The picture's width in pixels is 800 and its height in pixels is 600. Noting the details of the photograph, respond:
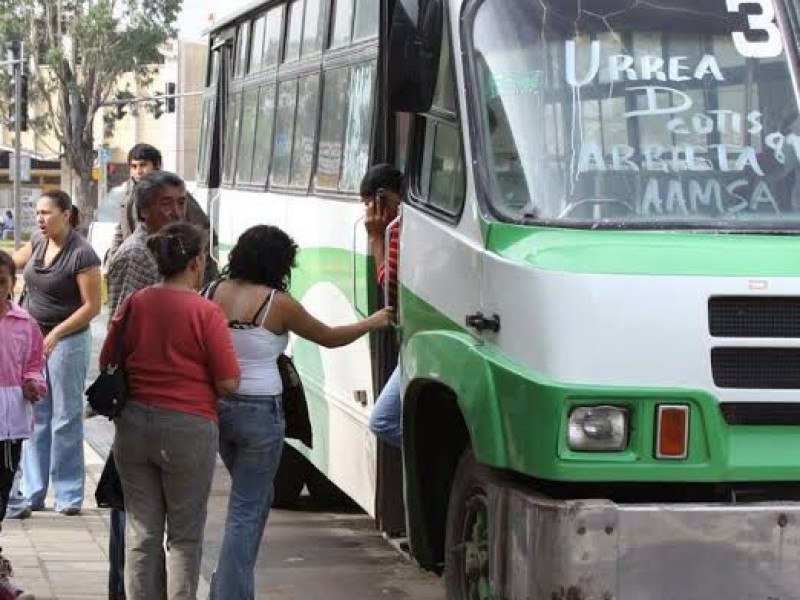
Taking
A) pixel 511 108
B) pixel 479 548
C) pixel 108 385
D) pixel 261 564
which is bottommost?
pixel 261 564

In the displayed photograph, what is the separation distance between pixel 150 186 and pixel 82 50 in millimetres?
54503

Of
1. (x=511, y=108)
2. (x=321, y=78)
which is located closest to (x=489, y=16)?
(x=511, y=108)

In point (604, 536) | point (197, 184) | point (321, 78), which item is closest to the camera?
point (604, 536)

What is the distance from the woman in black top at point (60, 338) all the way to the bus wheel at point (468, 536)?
396 centimetres

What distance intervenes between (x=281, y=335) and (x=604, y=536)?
2.12 meters

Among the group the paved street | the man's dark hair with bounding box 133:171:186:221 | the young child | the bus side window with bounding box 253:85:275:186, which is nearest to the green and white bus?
the man's dark hair with bounding box 133:171:186:221

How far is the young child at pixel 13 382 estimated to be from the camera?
7895 millimetres

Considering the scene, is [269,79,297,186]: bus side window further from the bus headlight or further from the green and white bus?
the bus headlight

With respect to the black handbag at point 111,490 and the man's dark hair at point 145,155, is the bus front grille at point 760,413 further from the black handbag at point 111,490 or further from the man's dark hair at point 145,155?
the man's dark hair at point 145,155

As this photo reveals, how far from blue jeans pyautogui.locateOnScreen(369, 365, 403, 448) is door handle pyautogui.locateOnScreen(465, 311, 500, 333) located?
1518 millimetres

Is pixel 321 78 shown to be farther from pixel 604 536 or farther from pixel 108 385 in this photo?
pixel 604 536

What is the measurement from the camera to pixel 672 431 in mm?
5773

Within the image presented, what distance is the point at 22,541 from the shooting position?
31.4ft

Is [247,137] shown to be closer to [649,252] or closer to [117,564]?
[117,564]
